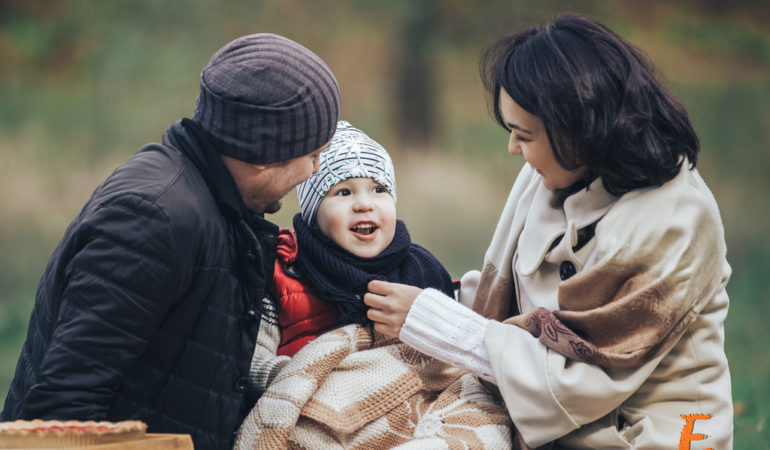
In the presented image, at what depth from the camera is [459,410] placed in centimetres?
252

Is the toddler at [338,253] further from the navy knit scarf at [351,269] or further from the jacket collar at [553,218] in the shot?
the jacket collar at [553,218]

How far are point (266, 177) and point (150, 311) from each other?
493 mm

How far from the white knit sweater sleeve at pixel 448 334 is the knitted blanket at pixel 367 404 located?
11 centimetres

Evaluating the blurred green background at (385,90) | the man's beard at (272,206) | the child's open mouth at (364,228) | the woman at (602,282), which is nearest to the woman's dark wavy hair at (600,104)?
the woman at (602,282)

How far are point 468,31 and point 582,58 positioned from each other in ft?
18.6

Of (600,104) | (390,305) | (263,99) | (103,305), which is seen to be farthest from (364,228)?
(103,305)

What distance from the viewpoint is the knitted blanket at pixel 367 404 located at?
2371mm

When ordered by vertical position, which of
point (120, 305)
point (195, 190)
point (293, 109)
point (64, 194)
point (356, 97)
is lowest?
point (64, 194)

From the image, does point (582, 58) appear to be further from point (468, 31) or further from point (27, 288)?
point (468, 31)

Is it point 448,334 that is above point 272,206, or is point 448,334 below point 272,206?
below

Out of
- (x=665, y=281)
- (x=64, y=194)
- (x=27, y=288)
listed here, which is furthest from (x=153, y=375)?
(x=64, y=194)

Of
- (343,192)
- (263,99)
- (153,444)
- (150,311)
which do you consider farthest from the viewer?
(343,192)

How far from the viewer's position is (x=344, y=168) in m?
2.75

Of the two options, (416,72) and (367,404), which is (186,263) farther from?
(416,72)
